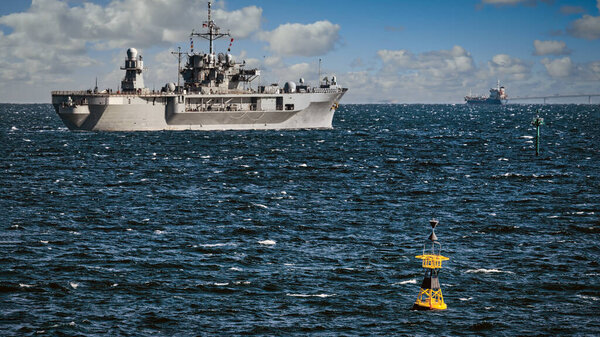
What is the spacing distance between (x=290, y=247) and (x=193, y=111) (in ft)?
243

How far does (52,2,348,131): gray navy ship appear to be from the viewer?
98438 mm

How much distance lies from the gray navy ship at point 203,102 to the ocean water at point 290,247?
3218 cm

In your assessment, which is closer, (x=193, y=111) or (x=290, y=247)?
(x=290, y=247)

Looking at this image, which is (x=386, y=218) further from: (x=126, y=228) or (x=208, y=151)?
(x=208, y=151)

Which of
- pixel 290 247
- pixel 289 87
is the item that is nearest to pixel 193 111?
pixel 289 87

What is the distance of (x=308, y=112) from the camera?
11338 cm

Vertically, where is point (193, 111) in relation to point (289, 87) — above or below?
below

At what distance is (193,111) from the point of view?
340 feet

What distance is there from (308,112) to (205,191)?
2572 inches

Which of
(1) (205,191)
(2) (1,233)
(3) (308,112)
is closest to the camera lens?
(2) (1,233)

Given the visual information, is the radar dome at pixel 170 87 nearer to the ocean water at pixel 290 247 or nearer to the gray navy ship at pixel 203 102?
the gray navy ship at pixel 203 102

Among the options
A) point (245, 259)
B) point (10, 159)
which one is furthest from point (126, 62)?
point (245, 259)

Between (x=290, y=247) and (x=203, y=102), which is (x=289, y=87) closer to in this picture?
(x=203, y=102)

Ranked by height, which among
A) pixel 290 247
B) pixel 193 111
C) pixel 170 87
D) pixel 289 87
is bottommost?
pixel 290 247
